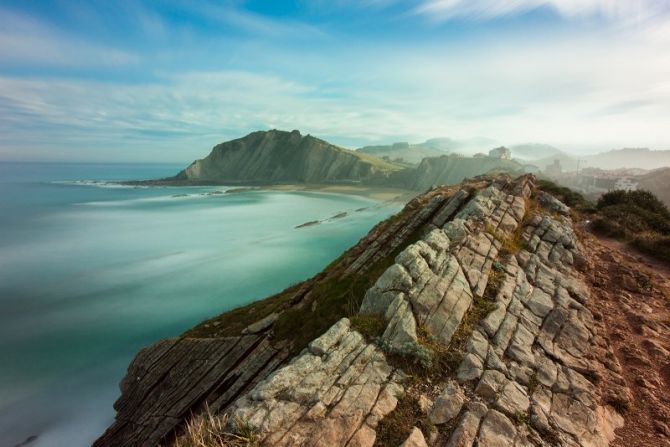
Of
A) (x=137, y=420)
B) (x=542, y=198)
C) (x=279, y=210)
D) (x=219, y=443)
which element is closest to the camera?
(x=219, y=443)

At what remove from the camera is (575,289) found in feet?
38.7

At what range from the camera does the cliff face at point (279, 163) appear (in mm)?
167600

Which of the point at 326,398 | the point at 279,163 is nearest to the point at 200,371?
the point at 326,398

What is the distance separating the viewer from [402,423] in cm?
638

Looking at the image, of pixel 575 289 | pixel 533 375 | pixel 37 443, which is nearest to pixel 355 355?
pixel 533 375

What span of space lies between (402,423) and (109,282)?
46.0 metres

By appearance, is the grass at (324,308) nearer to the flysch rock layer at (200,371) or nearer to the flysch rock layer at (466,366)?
the flysch rock layer at (200,371)

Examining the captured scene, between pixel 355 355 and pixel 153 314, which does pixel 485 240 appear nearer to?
pixel 355 355

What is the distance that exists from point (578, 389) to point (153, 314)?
34.3 m

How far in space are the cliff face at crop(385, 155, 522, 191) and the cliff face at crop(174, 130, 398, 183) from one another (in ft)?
52.4

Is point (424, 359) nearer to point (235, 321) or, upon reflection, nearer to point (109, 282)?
point (235, 321)

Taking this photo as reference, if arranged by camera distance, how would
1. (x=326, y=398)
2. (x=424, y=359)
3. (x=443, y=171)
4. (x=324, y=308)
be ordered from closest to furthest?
(x=326, y=398)
(x=424, y=359)
(x=324, y=308)
(x=443, y=171)

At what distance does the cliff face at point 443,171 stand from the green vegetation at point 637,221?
112 metres

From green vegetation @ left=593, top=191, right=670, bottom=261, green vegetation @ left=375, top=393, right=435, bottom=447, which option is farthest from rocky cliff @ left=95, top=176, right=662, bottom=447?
green vegetation @ left=593, top=191, right=670, bottom=261
